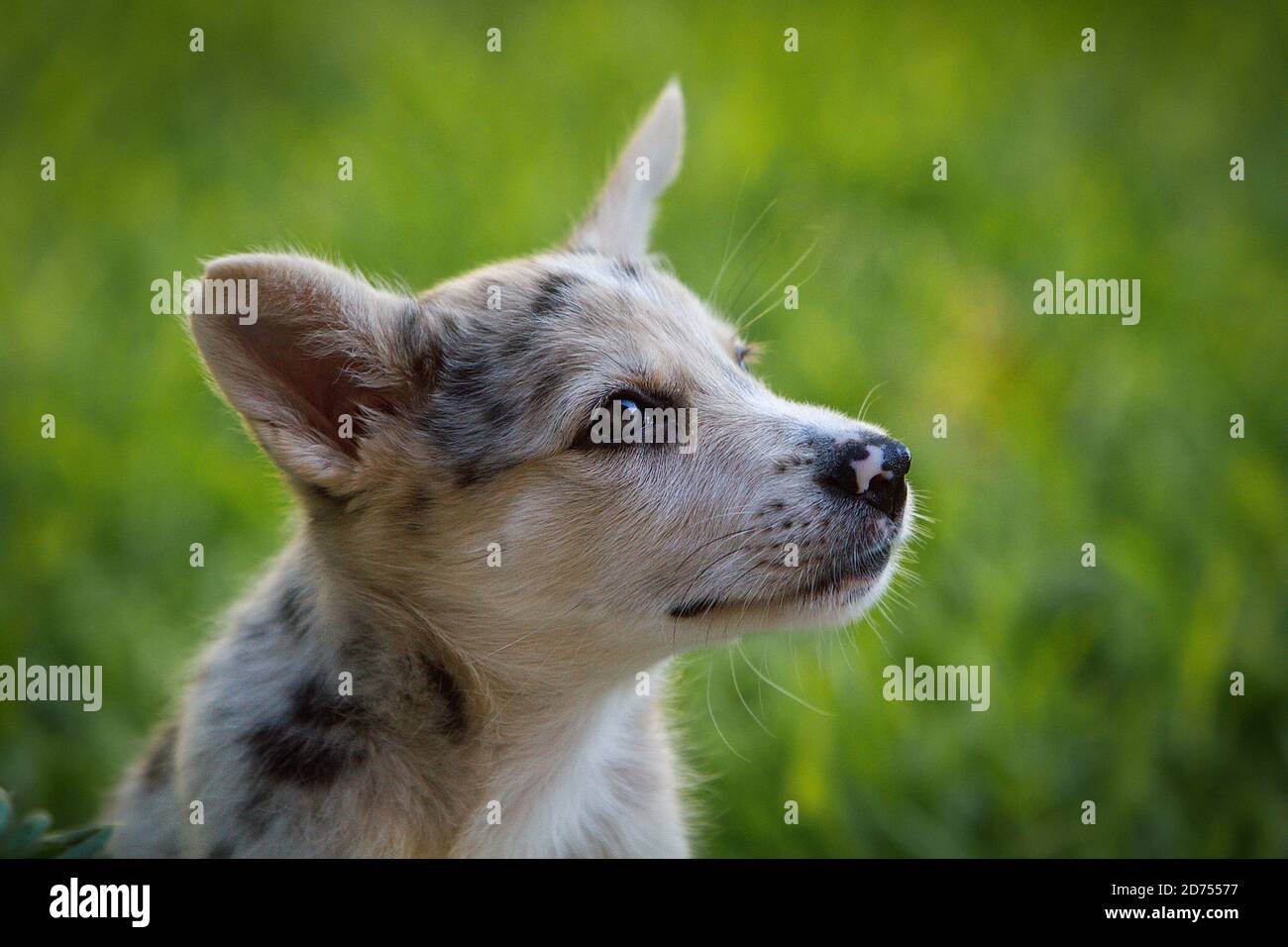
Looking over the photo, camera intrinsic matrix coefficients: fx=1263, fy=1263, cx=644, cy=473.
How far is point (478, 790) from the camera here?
4152 mm

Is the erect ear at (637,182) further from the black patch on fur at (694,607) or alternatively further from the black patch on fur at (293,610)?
the black patch on fur at (293,610)

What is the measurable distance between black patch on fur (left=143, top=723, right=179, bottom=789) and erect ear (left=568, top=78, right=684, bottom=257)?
2.46 m

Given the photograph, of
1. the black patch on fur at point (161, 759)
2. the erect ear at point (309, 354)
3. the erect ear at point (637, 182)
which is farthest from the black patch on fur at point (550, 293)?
the black patch on fur at point (161, 759)

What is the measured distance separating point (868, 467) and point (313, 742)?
6.46ft

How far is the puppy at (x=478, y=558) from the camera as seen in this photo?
3990 millimetres

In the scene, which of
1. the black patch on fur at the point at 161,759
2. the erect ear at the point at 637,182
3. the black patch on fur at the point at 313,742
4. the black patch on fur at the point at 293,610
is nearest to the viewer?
the black patch on fur at the point at 313,742

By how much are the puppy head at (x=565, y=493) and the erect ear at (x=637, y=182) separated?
3.50ft

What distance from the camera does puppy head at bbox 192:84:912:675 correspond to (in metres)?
4.08

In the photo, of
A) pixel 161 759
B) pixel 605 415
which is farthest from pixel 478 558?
pixel 161 759

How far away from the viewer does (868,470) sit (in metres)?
4.05

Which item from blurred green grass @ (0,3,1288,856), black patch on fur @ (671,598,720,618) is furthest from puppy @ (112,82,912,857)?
blurred green grass @ (0,3,1288,856)

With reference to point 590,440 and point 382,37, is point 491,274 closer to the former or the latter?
point 590,440

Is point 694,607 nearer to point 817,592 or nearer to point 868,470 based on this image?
point 817,592
